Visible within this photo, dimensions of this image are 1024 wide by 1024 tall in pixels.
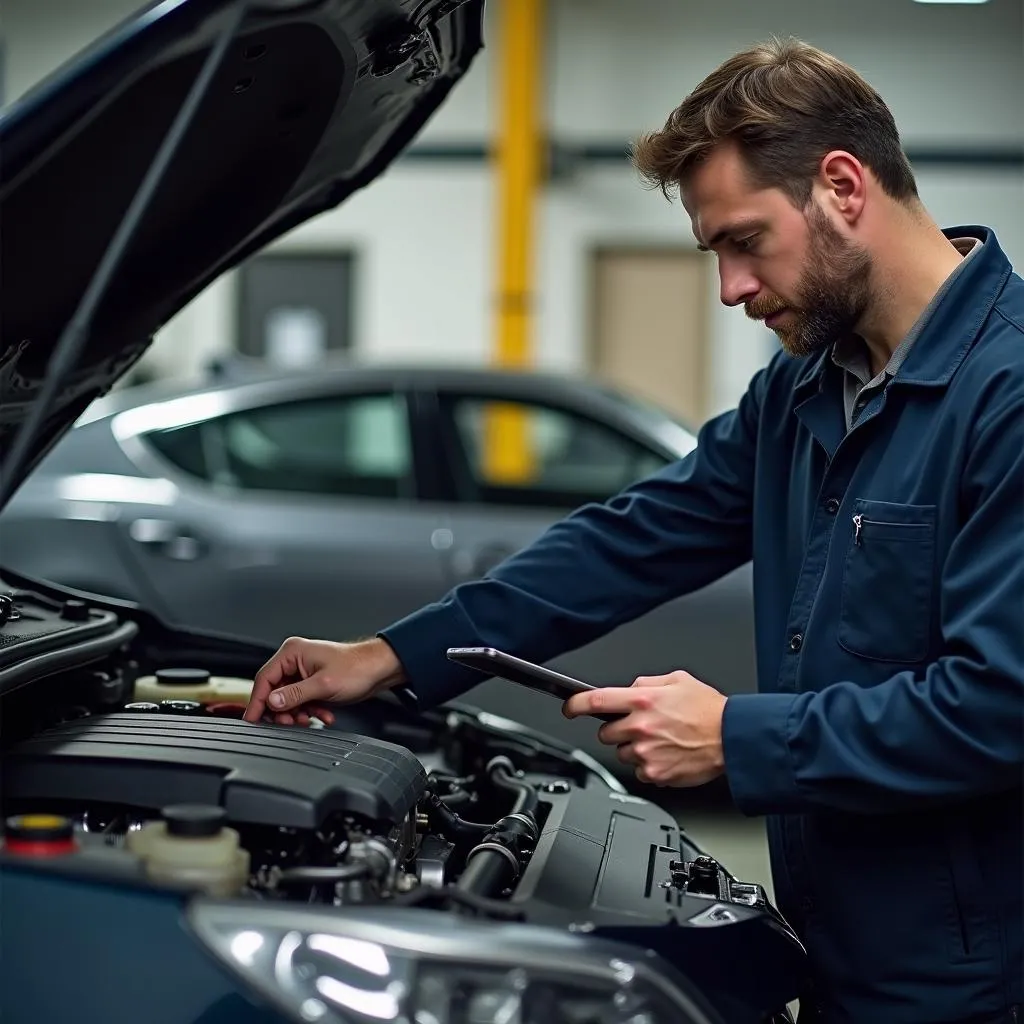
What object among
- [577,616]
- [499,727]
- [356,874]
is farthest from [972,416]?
[499,727]

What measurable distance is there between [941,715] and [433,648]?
702mm

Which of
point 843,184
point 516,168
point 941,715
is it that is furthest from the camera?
point 516,168

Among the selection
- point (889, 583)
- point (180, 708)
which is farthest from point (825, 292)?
point (180, 708)

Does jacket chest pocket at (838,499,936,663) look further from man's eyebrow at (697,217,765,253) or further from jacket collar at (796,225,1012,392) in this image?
man's eyebrow at (697,217,765,253)

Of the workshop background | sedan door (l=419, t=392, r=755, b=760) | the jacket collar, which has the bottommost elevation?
sedan door (l=419, t=392, r=755, b=760)

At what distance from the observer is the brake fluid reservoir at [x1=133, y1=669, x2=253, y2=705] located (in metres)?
2.03

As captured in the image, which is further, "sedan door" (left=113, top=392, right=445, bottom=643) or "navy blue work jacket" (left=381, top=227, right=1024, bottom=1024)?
"sedan door" (left=113, top=392, right=445, bottom=643)

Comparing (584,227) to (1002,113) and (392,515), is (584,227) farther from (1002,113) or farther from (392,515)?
(392,515)

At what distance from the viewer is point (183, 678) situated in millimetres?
2064

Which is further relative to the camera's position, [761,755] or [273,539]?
[273,539]

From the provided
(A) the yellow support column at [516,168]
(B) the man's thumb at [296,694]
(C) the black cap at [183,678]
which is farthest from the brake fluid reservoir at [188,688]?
(A) the yellow support column at [516,168]

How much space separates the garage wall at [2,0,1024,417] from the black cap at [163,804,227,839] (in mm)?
8582

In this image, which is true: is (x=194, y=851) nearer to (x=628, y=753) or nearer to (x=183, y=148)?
(x=628, y=753)

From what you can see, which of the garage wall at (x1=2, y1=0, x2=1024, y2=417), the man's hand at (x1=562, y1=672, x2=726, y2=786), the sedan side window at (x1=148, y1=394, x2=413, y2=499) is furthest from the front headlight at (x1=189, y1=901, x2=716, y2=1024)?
the garage wall at (x1=2, y1=0, x2=1024, y2=417)
